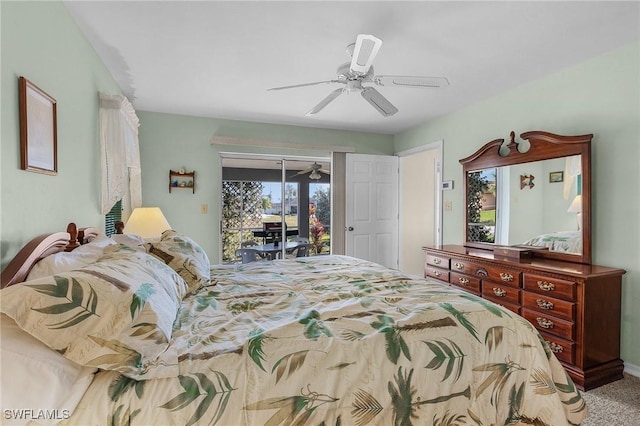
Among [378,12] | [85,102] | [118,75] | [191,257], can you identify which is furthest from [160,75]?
[378,12]

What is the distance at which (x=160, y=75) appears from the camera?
2.87 meters

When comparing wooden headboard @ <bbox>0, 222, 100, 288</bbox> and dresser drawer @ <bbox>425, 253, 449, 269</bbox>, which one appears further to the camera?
dresser drawer @ <bbox>425, 253, 449, 269</bbox>

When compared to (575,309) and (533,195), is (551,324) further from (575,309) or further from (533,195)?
(533,195)

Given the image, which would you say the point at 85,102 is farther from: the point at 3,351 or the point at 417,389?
the point at 417,389

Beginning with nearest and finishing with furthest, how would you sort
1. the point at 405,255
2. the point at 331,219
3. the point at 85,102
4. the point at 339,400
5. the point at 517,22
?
the point at 339,400 → the point at 517,22 → the point at 85,102 → the point at 331,219 → the point at 405,255

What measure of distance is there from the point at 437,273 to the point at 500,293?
0.80m

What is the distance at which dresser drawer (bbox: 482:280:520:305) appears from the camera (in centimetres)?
265

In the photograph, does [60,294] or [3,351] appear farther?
[60,294]

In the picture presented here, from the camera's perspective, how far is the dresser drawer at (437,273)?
3.39 metres

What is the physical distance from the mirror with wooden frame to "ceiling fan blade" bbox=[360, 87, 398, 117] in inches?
52.2

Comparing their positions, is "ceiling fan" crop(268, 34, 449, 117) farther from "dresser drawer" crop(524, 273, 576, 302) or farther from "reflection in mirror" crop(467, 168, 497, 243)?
"dresser drawer" crop(524, 273, 576, 302)

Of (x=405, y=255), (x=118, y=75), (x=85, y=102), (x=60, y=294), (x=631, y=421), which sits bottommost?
(x=631, y=421)

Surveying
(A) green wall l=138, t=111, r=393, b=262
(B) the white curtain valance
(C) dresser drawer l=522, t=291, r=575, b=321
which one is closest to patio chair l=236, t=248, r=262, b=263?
(A) green wall l=138, t=111, r=393, b=262

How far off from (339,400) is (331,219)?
3.81 m
